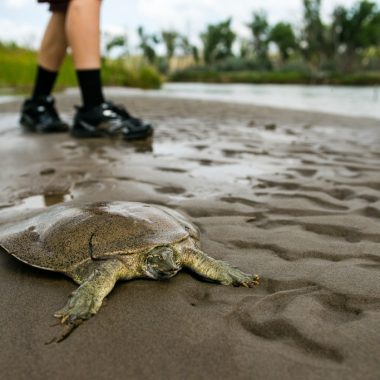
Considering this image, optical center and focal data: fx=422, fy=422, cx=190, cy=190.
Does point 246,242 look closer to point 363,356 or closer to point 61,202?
point 363,356

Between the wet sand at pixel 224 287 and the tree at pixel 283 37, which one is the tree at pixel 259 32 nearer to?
the tree at pixel 283 37

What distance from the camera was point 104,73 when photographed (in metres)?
18.0

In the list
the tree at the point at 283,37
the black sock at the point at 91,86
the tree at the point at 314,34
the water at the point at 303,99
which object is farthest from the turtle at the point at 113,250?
the tree at the point at 283,37

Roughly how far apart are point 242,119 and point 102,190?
4.05 m

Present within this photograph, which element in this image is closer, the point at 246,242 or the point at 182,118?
the point at 246,242

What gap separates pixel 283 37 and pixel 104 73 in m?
48.2

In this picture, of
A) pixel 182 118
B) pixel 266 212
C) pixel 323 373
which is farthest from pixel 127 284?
pixel 182 118

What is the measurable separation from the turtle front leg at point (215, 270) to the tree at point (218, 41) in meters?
75.1

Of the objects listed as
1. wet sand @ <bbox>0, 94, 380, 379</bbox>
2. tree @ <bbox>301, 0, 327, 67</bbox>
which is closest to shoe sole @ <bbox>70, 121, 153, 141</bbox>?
wet sand @ <bbox>0, 94, 380, 379</bbox>

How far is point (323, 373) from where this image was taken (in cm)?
100

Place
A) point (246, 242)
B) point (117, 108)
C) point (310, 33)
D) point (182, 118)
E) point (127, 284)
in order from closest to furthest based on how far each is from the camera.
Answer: point (127, 284)
point (246, 242)
point (117, 108)
point (182, 118)
point (310, 33)

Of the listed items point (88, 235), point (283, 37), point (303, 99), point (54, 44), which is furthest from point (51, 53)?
point (283, 37)

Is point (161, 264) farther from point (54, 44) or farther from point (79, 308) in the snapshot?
point (54, 44)

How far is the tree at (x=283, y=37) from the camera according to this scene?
195ft
